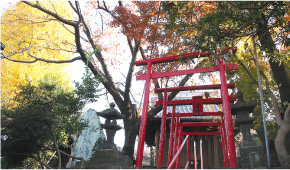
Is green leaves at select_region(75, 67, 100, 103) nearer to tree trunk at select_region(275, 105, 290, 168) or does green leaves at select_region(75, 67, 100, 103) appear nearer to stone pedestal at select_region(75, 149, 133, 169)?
stone pedestal at select_region(75, 149, 133, 169)

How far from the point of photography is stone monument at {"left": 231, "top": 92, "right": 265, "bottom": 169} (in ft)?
20.5

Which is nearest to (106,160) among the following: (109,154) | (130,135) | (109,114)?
(109,154)

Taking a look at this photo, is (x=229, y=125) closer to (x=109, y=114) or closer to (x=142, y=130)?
(x=142, y=130)

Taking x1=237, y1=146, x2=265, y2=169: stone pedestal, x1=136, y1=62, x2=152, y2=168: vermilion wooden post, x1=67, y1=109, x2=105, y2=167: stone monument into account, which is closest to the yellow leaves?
x1=67, y1=109, x2=105, y2=167: stone monument

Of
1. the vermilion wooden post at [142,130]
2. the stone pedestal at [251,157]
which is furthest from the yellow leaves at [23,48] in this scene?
the stone pedestal at [251,157]

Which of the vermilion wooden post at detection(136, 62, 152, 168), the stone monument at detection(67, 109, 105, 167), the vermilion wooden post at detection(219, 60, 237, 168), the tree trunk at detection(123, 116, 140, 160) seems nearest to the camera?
the vermilion wooden post at detection(219, 60, 237, 168)

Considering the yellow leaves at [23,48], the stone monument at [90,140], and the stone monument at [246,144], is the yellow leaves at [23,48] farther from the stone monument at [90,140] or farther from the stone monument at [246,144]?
the stone monument at [246,144]

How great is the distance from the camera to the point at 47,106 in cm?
735

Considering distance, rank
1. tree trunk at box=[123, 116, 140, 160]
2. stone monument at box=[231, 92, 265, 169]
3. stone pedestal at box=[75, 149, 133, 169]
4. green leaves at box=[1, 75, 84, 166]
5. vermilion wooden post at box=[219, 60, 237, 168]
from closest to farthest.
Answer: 1. vermilion wooden post at box=[219, 60, 237, 168]
2. stone monument at box=[231, 92, 265, 169]
3. green leaves at box=[1, 75, 84, 166]
4. stone pedestal at box=[75, 149, 133, 169]
5. tree trunk at box=[123, 116, 140, 160]

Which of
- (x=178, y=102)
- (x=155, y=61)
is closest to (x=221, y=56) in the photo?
(x=155, y=61)

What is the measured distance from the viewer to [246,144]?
6.69 metres

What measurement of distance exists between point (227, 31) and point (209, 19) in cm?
45

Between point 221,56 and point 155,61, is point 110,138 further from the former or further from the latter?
point 221,56

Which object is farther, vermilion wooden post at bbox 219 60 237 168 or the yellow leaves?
the yellow leaves
